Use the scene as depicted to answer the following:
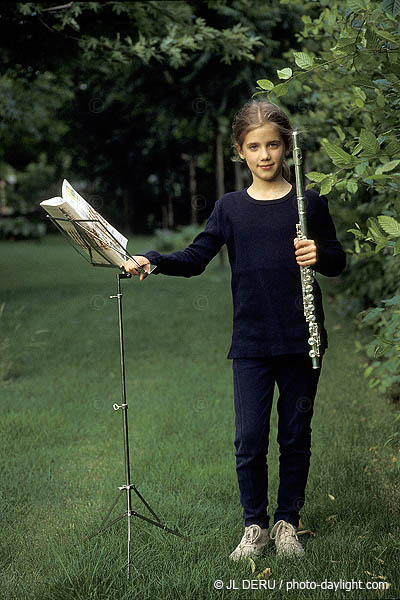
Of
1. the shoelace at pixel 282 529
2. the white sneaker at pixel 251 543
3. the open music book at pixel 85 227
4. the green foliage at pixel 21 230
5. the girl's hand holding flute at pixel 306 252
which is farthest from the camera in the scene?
the green foliage at pixel 21 230

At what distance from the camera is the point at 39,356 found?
342 inches

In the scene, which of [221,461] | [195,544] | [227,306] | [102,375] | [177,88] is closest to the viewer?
[195,544]

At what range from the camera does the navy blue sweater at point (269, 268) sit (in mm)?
3396

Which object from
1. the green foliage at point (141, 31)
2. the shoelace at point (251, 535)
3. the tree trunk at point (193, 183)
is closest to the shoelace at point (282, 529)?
the shoelace at point (251, 535)

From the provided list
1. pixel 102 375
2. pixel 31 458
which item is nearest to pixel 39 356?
pixel 102 375

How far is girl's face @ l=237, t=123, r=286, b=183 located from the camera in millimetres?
3377

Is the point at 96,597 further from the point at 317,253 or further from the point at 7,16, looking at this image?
the point at 7,16

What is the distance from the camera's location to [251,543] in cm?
349

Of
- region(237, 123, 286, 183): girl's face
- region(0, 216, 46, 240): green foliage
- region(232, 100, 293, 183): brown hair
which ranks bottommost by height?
region(237, 123, 286, 183): girl's face

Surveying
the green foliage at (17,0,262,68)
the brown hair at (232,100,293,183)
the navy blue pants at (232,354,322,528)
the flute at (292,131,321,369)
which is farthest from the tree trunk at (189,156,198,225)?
the flute at (292,131,321,369)

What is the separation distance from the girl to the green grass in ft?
1.10

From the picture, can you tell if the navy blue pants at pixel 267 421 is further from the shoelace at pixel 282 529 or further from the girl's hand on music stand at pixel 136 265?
the girl's hand on music stand at pixel 136 265

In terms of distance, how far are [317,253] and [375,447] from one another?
2.43 metres

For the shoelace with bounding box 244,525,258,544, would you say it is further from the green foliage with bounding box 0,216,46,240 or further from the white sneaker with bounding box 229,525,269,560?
the green foliage with bounding box 0,216,46,240
